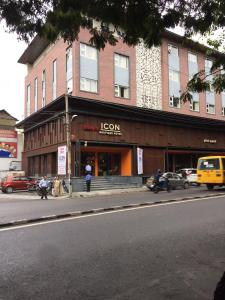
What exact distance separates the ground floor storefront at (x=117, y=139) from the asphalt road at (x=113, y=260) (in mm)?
20454

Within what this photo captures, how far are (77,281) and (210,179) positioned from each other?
22.6m

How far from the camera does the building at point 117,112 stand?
3409cm

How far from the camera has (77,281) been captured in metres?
6.12

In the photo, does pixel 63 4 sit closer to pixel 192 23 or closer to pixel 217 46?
pixel 192 23

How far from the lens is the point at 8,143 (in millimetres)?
47531

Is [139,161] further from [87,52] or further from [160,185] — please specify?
[87,52]

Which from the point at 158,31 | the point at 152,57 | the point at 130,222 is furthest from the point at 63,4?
the point at 152,57

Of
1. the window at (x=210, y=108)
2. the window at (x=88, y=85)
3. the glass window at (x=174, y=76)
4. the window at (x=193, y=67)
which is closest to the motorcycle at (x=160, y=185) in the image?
the window at (x=88, y=85)

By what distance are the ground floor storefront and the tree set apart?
24.0 meters

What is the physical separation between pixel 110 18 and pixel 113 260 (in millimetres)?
4281

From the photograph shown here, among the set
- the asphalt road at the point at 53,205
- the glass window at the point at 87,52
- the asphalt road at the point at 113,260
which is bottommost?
the asphalt road at the point at 113,260

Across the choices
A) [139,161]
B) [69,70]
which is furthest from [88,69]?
[139,161]

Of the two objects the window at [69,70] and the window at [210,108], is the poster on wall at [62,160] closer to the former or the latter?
the window at [69,70]

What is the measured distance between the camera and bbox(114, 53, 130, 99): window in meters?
36.6
